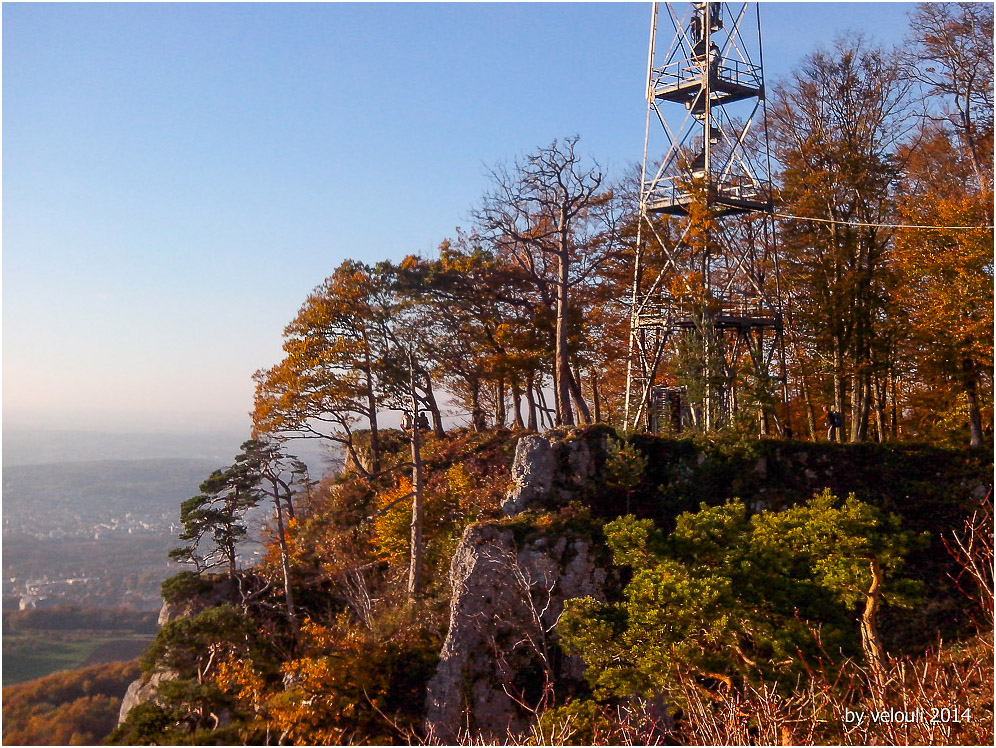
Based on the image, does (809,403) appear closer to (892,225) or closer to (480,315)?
(892,225)

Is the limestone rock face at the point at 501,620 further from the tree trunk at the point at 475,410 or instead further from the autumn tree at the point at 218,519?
the tree trunk at the point at 475,410

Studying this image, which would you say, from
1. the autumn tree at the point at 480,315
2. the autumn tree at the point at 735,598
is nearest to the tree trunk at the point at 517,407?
the autumn tree at the point at 480,315

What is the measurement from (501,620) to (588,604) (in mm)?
3565

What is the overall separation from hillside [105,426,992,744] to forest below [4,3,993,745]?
61 millimetres

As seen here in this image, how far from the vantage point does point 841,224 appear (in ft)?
70.1

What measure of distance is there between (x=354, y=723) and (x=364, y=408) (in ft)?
38.8

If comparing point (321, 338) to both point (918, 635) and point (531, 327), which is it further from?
point (918, 635)

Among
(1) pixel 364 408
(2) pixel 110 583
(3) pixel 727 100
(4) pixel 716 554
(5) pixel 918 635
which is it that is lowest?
Answer: (2) pixel 110 583

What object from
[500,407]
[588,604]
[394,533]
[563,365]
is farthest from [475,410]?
[588,604]

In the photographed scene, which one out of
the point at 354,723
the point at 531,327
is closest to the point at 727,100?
the point at 531,327

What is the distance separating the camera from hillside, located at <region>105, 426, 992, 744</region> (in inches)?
414

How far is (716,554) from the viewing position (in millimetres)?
11344

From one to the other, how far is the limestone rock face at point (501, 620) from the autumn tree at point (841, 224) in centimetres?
967

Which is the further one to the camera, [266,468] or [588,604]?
[266,468]
